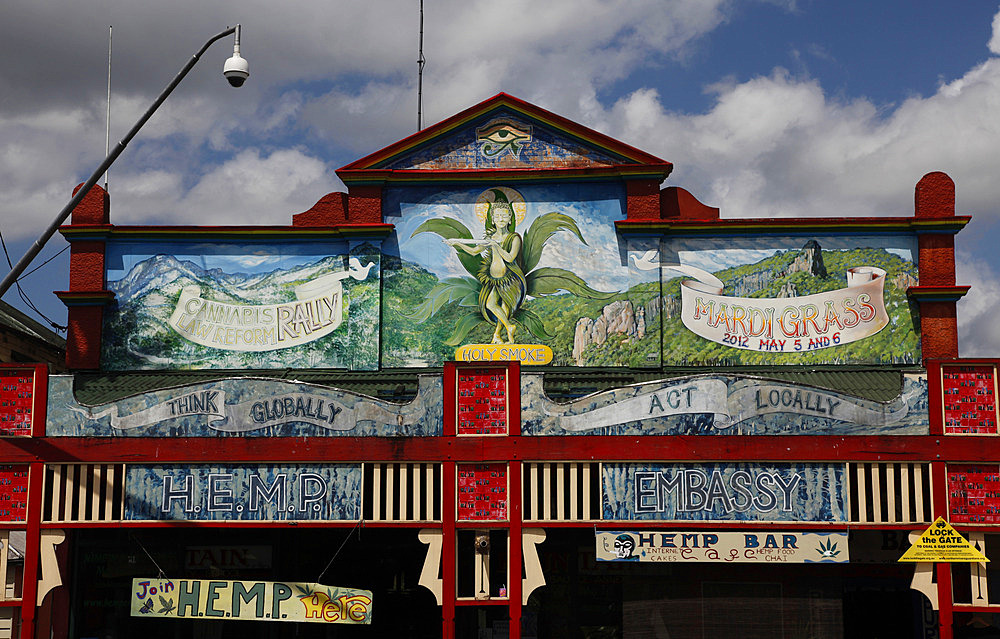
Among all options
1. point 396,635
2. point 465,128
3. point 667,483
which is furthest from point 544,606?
point 465,128

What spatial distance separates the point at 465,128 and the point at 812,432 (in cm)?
1081

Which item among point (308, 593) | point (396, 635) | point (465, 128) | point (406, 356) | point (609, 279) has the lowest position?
point (396, 635)

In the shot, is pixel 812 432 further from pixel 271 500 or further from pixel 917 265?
pixel 271 500

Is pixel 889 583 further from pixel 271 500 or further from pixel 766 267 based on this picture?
pixel 271 500

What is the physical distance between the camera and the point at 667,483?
Result: 18953 millimetres

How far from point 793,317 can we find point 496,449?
8282mm

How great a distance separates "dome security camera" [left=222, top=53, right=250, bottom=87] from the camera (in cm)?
1476

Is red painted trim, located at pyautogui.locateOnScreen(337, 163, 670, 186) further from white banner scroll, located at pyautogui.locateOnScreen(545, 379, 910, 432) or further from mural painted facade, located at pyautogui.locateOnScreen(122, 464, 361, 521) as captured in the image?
mural painted facade, located at pyautogui.locateOnScreen(122, 464, 361, 521)

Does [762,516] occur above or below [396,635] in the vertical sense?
above

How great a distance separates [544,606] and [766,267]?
9.20 meters

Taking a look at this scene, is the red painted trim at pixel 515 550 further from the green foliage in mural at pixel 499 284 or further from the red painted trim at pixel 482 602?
the green foliage in mural at pixel 499 284

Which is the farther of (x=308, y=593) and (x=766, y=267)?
(x=766, y=267)

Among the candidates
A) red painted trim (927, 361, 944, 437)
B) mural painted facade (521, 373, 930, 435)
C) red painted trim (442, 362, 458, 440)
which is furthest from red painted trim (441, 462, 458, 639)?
red painted trim (927, 361, 944, 437)

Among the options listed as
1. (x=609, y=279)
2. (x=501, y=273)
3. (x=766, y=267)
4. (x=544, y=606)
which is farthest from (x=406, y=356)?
(x=766, y=267)
